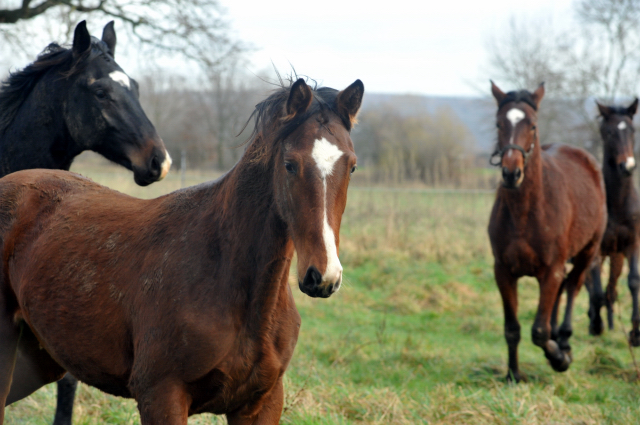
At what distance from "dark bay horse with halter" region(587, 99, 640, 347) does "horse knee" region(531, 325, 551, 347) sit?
8.28ft

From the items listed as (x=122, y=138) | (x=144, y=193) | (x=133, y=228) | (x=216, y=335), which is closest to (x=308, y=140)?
(x=216, y=335)

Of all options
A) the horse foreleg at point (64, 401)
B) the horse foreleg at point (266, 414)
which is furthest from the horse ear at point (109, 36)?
the horse foreleg at point (266, 414)

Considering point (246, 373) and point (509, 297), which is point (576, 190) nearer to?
point (509, 297)

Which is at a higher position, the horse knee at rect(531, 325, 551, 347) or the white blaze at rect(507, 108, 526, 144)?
the white blaze at rect(507, 108, 526, 144)

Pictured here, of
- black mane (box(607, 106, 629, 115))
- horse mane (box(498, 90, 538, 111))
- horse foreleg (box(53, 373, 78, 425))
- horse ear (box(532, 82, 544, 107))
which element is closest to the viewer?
horse foreleg (box(53, 373, 78, 425))

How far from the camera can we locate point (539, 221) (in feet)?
18.2

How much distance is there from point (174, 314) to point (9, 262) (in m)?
1.17

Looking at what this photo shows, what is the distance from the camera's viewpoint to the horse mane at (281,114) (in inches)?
88.4

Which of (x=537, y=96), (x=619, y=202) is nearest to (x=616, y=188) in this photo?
(x=619, y=202)

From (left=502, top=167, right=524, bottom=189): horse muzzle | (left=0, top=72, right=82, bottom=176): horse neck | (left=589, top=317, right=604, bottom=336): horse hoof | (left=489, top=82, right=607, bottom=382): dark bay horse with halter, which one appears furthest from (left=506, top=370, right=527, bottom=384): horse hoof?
(left=0, top=72, right=82, bottom=176): horse neck

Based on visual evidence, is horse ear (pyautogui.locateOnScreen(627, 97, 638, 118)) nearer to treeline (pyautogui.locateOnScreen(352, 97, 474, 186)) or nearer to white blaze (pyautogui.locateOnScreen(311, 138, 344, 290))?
treeline (pyautogui.locateOnScreen(352, 97, 474, 186))

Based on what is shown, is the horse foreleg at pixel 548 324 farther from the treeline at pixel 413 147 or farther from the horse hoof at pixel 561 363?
the treeline at pixel 413 147

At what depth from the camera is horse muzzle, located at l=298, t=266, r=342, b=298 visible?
191 centimetres

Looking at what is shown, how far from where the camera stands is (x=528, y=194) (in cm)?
563
